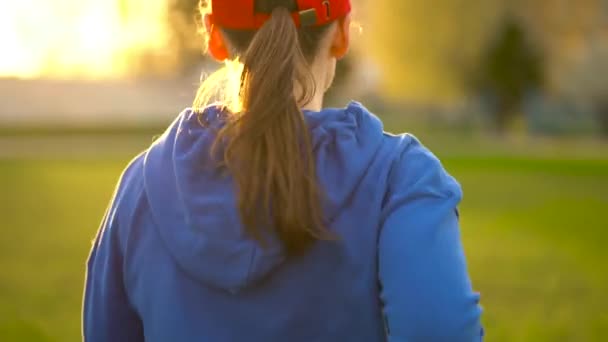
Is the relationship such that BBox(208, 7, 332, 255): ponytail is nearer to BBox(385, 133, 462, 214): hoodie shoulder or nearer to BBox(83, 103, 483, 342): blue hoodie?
BBox(83, 103, 483, 342): blue hoodie

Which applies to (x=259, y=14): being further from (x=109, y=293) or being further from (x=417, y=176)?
(x=109, y=293)

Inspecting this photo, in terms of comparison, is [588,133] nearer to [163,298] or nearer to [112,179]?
[112,179]

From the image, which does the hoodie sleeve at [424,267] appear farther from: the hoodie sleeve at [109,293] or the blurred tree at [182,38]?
the blurred tree at [182,38]

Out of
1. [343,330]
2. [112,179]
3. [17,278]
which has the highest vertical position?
[343,330]

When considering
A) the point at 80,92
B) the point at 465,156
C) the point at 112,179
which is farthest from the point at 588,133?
the point at 80,92

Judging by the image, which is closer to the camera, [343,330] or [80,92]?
[343,330]

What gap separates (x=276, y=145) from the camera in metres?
1.88

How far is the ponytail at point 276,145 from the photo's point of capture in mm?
1858

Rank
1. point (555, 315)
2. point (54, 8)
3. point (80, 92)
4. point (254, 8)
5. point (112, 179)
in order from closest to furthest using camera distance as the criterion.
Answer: point (254, 8), point (555, 315), point (112, 179), point (54, 8), point (80, 92)

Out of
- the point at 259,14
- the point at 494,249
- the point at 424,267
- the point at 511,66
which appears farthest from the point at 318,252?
the point at 511,66

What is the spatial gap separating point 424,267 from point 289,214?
0.26m

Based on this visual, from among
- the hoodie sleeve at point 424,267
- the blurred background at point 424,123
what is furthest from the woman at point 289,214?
the blurred background at point 424,123

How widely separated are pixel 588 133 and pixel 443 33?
6.62 meters

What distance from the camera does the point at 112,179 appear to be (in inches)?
902
